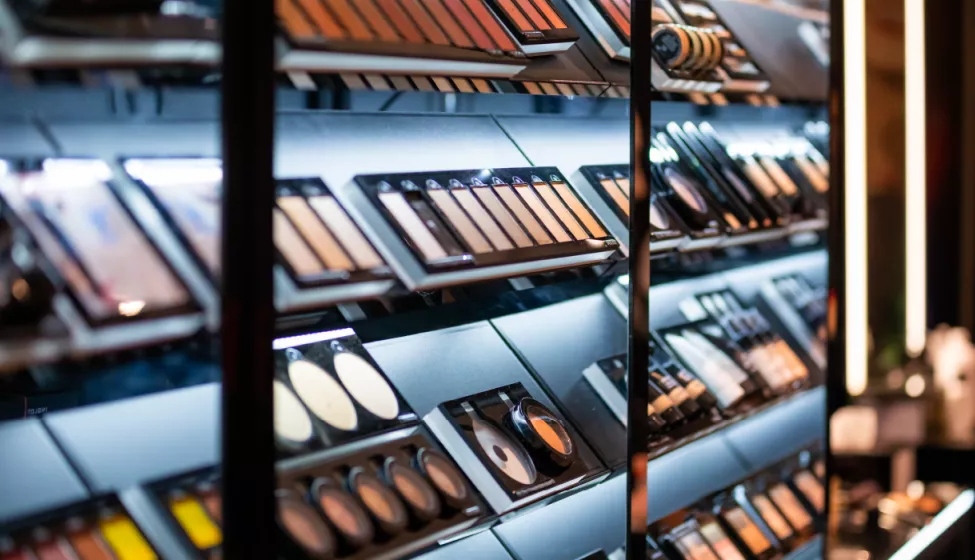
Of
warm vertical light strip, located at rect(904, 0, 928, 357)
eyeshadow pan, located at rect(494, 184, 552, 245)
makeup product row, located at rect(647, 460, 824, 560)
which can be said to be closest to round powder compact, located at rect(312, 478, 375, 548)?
eyeshadow pan, located at rect(494, 184, 552, 245)

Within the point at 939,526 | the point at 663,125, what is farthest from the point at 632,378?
the point at 939,526

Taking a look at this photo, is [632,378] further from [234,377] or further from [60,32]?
[60,32]

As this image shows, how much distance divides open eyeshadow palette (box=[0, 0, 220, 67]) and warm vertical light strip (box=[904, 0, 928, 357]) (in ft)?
10.6

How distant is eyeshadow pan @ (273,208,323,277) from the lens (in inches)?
47.9

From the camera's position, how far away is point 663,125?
2.18 metres

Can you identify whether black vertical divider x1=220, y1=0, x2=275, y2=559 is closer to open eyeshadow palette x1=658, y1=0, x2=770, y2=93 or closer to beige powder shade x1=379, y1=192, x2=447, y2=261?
beige powder shade x1=379, y1=192, x2=447, y2=261

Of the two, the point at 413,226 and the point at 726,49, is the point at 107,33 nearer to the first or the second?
the point at 413,226

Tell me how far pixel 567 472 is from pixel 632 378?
0.65 ft

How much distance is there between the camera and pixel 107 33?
3.25ft

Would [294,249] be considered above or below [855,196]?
below

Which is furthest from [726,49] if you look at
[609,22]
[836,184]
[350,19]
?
[350,19]

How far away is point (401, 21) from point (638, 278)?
24.0 inches

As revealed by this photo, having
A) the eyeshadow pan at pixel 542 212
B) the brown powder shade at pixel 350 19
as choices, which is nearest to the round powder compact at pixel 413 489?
the eyeshadow pan at pixel 542 212

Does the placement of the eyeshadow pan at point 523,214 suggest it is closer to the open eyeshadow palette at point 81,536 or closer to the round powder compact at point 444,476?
the round powder compact at point 444,476
